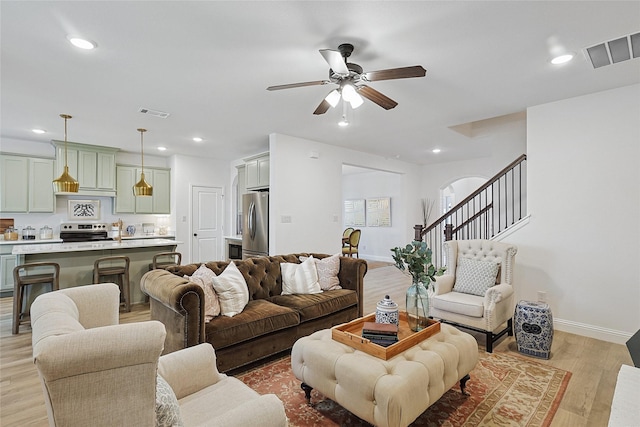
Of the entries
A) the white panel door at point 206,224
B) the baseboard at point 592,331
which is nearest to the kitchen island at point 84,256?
the white panel door at point 206,224

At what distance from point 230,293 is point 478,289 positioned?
2.62m

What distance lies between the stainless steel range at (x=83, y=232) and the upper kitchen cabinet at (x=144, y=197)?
46 cm

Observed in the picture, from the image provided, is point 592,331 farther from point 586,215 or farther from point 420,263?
point 420,263

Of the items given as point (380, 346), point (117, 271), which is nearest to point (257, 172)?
point (117, 271)

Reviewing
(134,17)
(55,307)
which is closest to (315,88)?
(134,17)

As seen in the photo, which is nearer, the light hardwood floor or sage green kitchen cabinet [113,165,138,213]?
the light hardwood floor

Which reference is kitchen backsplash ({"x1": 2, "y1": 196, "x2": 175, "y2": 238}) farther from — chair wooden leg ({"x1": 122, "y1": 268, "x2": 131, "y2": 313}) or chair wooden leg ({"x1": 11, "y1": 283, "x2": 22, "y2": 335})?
chair wooden leg ({"x1": 11, "y1": 283, "x2": 22, "y2": 335})

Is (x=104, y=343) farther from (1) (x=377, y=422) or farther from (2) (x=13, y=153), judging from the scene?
(2) (x=13, y=153)

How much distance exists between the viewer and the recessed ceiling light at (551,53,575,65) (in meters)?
2.55

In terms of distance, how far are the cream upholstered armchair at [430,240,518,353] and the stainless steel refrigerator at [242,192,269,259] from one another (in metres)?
2.85

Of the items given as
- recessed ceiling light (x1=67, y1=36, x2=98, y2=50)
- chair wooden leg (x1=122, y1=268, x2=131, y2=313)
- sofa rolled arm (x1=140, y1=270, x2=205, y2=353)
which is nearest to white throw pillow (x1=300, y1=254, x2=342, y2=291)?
sofa rolled arm (x1=140, y1=270, x2=205, y2=353)

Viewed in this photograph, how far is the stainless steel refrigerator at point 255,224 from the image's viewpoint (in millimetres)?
5160

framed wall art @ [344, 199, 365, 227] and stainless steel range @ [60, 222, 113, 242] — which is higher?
framed wall art @ [344, 199, 365, 227]

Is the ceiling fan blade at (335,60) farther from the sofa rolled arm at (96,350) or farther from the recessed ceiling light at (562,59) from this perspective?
the sofa rolled arm at (96,350)
